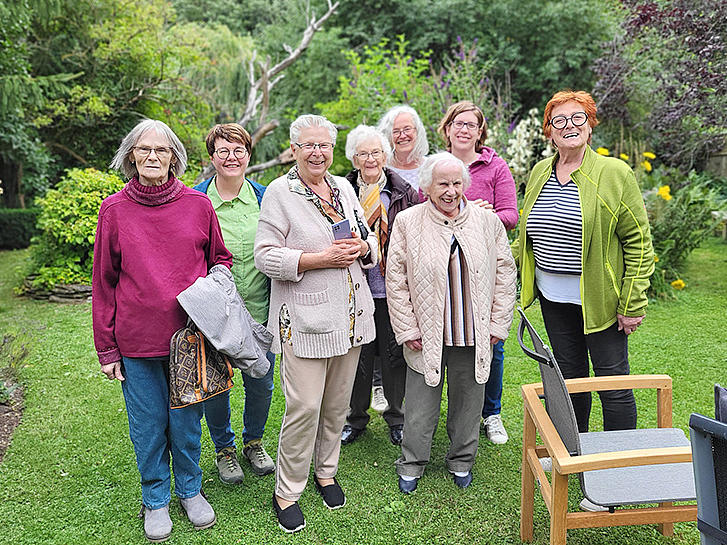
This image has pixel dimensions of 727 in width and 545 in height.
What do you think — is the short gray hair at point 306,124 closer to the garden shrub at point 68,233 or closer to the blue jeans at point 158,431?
the blue jeans at point 158,431

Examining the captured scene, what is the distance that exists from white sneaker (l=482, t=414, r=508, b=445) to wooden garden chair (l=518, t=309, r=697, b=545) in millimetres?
966

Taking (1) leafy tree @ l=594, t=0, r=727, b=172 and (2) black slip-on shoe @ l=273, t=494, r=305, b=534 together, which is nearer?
(2) black slip-on shoe @ l=273, t=494, r=305, b=534

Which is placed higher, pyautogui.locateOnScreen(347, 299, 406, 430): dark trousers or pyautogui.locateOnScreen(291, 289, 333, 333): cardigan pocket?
pyautogui.locateOnScreen(291, 289, 333, 333): cardigan pocket

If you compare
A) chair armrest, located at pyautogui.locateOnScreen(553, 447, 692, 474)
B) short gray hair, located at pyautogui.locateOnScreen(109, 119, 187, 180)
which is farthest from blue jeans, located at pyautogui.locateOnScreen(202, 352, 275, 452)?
chair armrest, located at pyautogui.locateOnScreen(553, 447, 692, 474)

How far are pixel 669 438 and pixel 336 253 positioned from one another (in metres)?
1.60

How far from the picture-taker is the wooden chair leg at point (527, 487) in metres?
2.62

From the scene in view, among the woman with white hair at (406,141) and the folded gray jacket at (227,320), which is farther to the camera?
the woman with white hair at (406,141)

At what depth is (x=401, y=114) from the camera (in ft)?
11.3

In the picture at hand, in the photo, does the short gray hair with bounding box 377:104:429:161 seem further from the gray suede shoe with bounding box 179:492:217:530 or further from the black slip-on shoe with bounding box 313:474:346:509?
the gray suede shoe with bounding box 179:492:217:530

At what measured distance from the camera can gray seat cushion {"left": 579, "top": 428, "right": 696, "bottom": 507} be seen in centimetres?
212

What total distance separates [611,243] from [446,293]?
805 millimetres

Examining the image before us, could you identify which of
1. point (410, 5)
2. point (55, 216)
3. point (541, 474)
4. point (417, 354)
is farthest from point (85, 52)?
A: point (541, 474)

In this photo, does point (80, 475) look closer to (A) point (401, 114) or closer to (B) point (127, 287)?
(B) point (127, 287)

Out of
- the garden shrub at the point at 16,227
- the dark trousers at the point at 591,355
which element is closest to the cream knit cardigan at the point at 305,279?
the dark trousers at the point at 591,355
